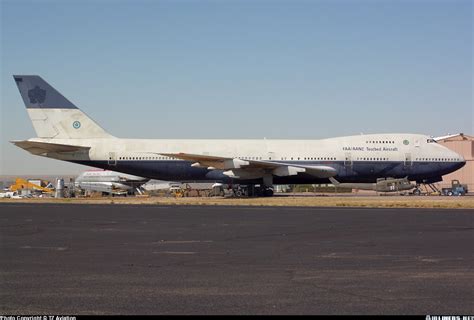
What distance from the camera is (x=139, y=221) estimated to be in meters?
21.9

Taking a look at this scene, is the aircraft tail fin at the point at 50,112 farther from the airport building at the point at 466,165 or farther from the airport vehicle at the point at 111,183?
the airport building at the point at 466,165

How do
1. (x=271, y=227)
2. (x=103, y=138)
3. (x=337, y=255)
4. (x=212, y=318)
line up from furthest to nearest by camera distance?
(x=103, y=138) < (x=271, y=227) < (x=337, y=255) < (x=212, y=318)

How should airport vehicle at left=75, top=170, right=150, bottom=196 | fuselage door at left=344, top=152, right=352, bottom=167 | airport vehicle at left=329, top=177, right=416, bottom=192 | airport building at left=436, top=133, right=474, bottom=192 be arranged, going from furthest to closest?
airport building at left=436, top=133, right=474, bottom=192 < airport vehicle at left=75, top=170, right=150, bottom=196 < airport vehicle at left=329, top=177, right=416, bottom=192 < fuselage door at left=344, top=152, right=352, bottom=167

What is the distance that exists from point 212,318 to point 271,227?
12292 millimetres

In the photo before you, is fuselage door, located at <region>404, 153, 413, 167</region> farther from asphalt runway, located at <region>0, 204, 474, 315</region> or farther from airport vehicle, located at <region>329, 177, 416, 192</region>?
asphalt runway, located at <region>0, 204, 474, 315</region>

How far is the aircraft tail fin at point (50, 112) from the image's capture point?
47.8 metres

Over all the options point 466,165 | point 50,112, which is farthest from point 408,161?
point 466,165

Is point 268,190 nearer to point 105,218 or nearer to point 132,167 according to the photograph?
point 132,167

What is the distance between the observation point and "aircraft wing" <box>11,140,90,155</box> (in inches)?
1792

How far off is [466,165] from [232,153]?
3798 centimetres

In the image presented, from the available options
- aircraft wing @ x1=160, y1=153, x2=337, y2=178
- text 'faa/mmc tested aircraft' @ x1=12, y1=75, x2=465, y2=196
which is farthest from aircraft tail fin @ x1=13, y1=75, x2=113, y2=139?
aircraft wing @ x1=160, y1=153, x2=337, y2=178

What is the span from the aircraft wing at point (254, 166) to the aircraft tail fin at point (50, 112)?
7233 mm

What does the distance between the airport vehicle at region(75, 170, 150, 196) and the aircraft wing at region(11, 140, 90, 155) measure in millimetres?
18905

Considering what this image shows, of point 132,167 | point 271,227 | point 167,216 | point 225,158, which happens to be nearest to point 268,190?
point 225,158
